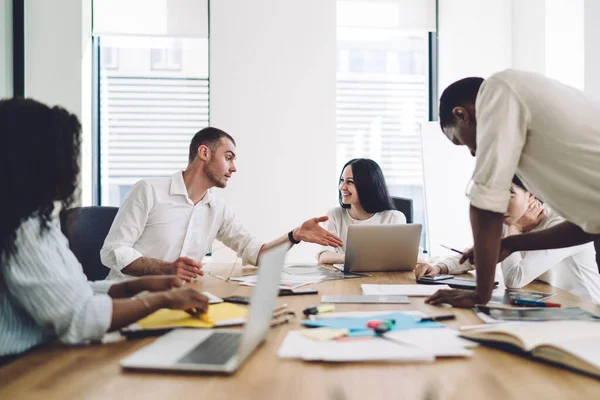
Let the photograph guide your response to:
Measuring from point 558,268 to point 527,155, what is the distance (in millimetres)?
812

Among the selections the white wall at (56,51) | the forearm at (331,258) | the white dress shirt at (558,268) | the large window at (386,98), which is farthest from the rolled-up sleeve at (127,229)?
the large window at (386,98)

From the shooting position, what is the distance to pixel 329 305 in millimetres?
1495

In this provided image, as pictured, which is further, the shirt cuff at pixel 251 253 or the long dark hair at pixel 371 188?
the long dark hair at pixel 371 188

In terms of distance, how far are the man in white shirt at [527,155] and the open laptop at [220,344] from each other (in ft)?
2.10

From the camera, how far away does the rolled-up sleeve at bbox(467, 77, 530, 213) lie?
1.42 meters

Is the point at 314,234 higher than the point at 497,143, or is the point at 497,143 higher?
the point at 497,143

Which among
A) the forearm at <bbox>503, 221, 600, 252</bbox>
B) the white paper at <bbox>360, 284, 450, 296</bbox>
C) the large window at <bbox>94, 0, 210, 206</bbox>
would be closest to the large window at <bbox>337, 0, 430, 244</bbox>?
the large window at <bbox>94, 0, 210, 206</bbox>

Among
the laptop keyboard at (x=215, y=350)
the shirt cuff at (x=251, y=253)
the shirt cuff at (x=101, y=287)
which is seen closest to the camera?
the laptop keyboard at (x=215, y=350)

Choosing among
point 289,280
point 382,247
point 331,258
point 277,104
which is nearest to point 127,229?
point 289,280

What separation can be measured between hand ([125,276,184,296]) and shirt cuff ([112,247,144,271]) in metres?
0.76

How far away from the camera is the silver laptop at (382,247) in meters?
2.22

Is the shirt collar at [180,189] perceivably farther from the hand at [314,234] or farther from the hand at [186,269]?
the hand at [186,269]

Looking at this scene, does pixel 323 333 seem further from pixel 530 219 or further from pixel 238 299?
pixel 530 219

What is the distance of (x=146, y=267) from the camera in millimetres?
2176
